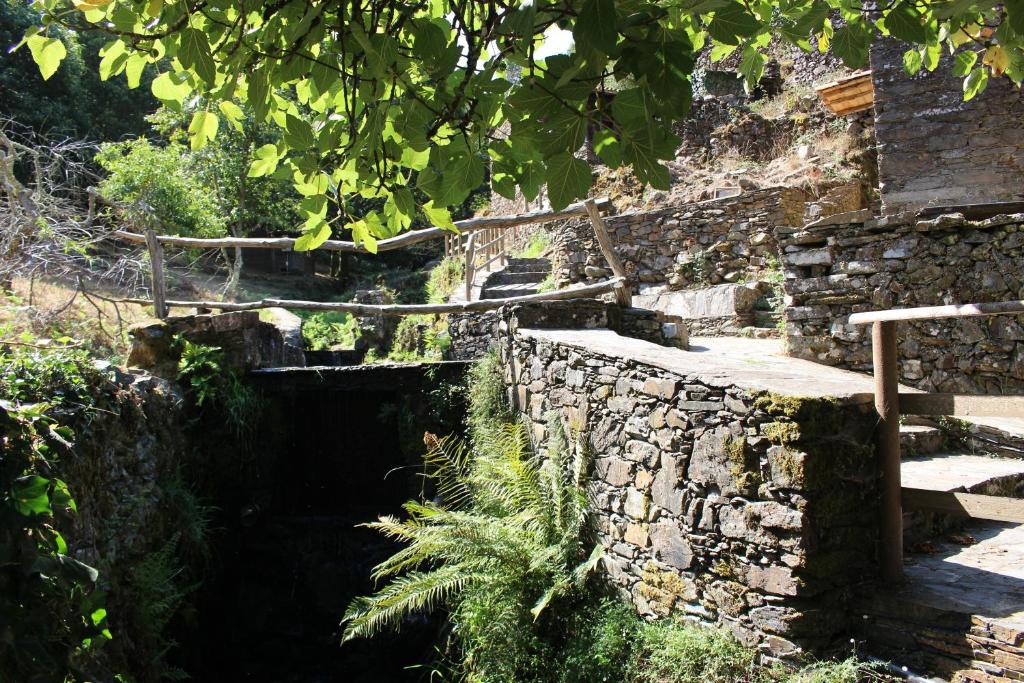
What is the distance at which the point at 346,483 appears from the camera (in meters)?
7.84

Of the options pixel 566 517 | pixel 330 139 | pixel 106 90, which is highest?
pixel 106 90

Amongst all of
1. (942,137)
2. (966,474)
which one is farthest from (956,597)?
(942,137)

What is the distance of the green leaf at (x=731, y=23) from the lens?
1.87 metres

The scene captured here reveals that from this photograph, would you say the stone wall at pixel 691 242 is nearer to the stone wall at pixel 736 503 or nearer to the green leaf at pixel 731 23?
the stone wall at pixel 736 503

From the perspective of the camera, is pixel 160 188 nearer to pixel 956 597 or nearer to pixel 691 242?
pixel 691 242

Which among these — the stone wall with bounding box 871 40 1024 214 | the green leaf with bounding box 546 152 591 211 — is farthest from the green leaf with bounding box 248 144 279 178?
the stone wall with bounding box 871 40 1024 214

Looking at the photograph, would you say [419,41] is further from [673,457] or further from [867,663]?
[867,663]

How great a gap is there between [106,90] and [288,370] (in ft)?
57.4

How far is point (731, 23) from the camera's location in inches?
74.4

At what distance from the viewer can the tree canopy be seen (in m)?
1.85

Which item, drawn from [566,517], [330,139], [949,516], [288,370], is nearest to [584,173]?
[330,139]

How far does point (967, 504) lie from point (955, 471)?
159 centimetres

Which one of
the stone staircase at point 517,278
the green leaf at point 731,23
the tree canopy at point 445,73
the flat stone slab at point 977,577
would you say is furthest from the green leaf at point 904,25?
the stone staircase at point 517,278

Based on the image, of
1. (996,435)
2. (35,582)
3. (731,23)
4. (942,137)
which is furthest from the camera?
(942,137)
